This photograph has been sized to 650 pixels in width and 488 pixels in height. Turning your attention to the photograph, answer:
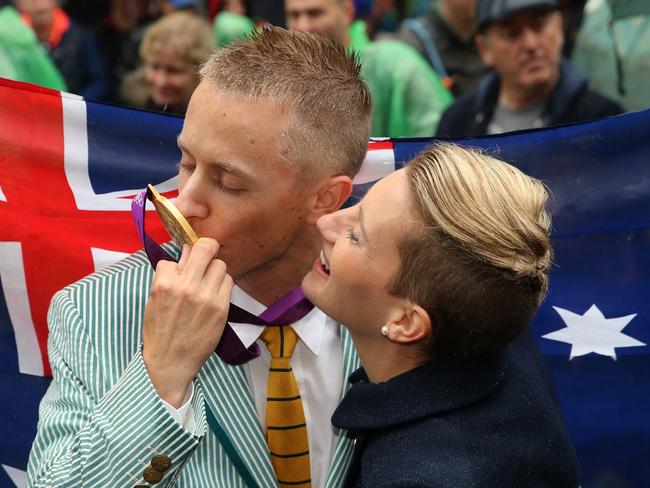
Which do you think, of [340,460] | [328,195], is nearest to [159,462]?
[340,460]

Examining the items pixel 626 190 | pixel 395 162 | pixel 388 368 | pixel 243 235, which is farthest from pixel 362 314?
pixel 626 190

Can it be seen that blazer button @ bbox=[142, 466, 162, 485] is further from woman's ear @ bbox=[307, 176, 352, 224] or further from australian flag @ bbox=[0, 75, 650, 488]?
australian flag @ bbox=[0, 75, 650, 488]

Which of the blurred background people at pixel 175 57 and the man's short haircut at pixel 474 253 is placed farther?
the blurred background people at pixel 175 57

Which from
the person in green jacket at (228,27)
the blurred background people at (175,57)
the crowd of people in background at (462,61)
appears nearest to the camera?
the crowd of people in background at (462,61)

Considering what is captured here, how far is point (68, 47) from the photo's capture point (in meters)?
7.62

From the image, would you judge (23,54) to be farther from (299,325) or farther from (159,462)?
(159,462)

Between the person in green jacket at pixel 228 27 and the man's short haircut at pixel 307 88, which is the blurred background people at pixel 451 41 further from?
the man's short haircut at pixel 307 88

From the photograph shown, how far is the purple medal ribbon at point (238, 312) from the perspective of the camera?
246 centimetres

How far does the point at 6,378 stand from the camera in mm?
3062

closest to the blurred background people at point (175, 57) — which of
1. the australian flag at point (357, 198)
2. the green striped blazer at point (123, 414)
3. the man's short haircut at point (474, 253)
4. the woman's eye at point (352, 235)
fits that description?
the australian flag at point (357, 198)

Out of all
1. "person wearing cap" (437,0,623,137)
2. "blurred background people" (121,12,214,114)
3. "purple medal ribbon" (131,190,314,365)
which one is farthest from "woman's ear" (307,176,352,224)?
"blurred background people" (121,12,214,114)

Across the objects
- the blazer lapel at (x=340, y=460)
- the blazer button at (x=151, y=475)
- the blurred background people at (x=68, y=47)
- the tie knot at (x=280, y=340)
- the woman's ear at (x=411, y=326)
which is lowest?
the blurred background people at (x=68, y=47)

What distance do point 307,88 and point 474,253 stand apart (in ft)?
2.46

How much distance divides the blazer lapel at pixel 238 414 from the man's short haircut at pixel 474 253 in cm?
55
